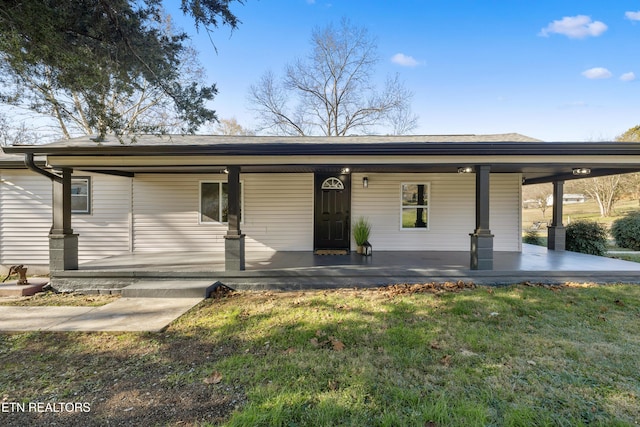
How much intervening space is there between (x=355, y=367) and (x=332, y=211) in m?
5.46

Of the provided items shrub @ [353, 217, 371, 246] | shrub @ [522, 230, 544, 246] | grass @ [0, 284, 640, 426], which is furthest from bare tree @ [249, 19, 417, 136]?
grass @ [0, 284, 640, 426]

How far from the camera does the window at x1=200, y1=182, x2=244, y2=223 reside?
7.99 meters

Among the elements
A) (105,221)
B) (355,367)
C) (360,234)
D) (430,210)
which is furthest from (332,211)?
(105,221)

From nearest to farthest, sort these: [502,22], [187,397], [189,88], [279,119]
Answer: [187,397]
[189,88]
[502,22]
[279,119]

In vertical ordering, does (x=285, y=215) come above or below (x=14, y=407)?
above

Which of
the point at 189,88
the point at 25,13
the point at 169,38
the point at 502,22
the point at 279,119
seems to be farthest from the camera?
the point at 279,119

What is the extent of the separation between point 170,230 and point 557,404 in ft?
26.9

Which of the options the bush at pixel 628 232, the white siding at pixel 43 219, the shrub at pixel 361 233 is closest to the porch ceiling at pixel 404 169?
the white siding at pixel 43 219

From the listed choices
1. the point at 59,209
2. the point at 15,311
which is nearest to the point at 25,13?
the point at 59,209

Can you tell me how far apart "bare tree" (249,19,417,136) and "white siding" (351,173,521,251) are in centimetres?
1285

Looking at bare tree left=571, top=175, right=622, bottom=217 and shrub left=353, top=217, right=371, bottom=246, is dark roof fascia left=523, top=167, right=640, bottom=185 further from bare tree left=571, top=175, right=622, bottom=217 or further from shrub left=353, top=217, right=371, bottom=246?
bare tree left=571, top=175, right=622, bottom=217

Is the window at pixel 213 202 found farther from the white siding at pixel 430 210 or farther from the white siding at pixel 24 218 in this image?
the white siding at pixel 24 218

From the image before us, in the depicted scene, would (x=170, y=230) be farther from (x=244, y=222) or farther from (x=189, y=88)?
(x=189, y=88)

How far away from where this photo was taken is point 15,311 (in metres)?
4.46
